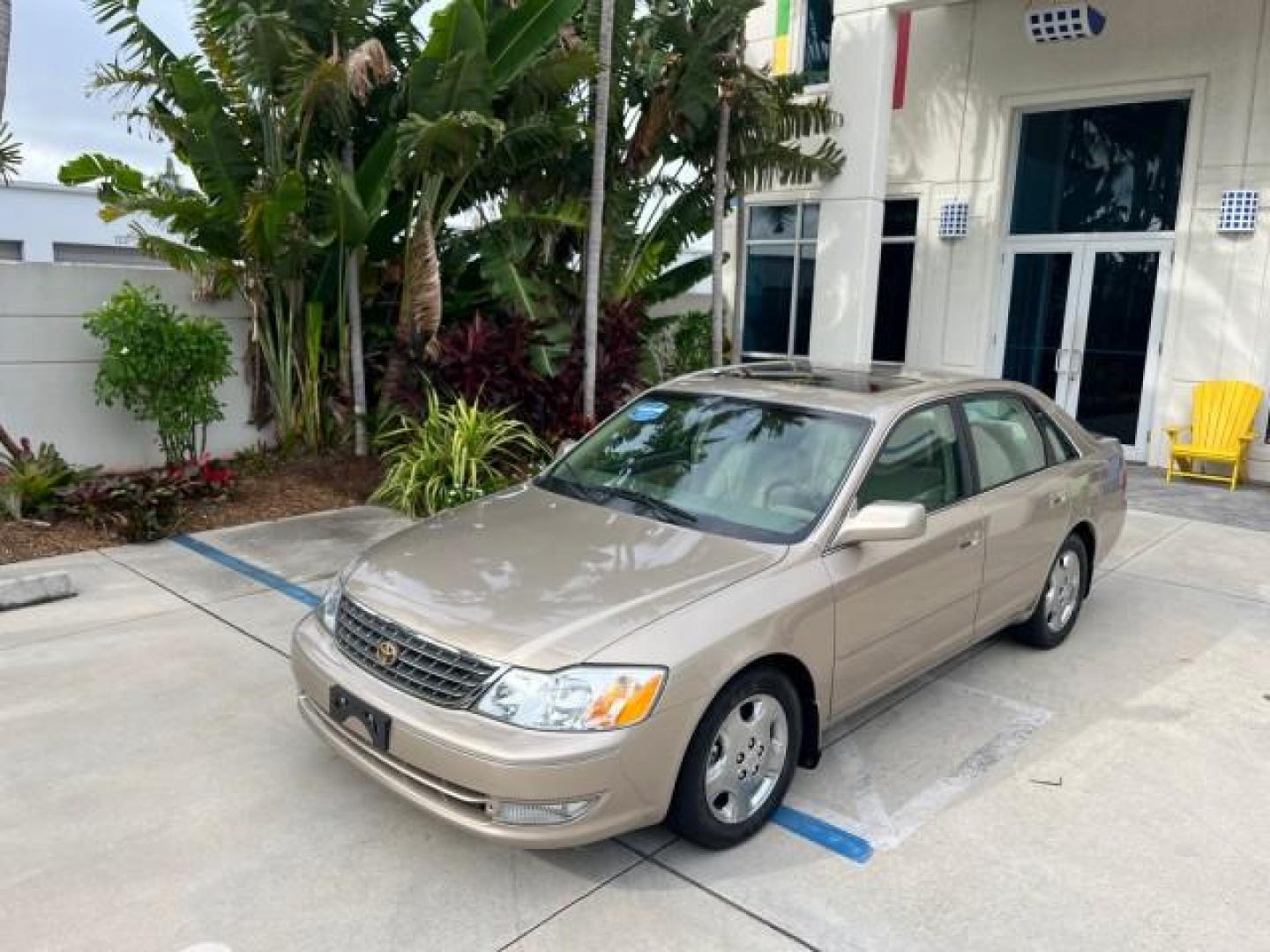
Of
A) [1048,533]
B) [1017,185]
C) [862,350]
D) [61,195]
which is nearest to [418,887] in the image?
[1048,533]

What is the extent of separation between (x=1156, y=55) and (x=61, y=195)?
24949 mm

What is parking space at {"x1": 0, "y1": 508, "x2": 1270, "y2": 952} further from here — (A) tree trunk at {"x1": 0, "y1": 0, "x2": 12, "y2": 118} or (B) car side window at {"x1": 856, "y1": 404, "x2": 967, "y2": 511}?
(A) tree trunk at {"x1": 0, "y1": 0, "x2": 12, "y2": 118}

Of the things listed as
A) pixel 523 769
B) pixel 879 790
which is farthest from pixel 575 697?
pixel 879 790

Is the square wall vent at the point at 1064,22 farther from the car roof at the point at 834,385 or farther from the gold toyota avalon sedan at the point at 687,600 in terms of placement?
the gold toyota avalon sedan at the point at 687,600

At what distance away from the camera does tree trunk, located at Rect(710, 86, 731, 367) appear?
10.0 m

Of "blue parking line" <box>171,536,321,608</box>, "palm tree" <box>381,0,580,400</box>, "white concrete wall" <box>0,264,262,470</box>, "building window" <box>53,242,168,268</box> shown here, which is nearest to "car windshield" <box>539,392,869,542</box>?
"blue parking line" <box>171,536,321,608</box>

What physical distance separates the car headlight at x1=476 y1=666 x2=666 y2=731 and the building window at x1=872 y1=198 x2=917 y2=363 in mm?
10965

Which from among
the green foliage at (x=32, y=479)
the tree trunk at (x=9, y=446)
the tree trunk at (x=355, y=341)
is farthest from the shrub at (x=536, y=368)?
the tree trunk at (x=9, y=446)

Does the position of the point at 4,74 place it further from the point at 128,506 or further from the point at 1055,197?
the point at 1055,197

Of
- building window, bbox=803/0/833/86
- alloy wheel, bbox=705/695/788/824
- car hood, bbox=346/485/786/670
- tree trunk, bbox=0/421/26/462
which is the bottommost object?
alloy wheel, bbox=705/695/788/824

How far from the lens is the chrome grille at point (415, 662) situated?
3.11m

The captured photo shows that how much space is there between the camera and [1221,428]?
10352 mm

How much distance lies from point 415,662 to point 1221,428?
32.7 ft

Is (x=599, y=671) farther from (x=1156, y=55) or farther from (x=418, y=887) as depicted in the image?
(x=1156, y=55)
